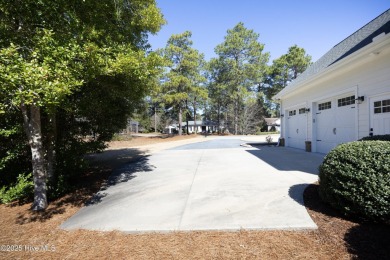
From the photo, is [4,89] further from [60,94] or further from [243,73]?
[243,73]

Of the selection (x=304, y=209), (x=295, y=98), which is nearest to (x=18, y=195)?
(x=304, y=209)

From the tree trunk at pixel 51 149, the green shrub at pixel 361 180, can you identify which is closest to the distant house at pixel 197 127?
the tree trunk at pixel 51 149

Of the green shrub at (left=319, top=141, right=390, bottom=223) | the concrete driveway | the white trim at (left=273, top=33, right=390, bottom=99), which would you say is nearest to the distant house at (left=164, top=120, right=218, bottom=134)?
the white trim at (left=273, top=33, right=390, bottom=99)

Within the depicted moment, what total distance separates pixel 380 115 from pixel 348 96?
84.3 inches

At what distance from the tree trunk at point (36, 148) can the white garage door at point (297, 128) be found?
39.2 ft

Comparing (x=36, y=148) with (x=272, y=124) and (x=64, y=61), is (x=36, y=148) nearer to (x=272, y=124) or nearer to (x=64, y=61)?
(x=64, y=61)

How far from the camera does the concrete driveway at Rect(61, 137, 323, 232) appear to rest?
4.10 meters

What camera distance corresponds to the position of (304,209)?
4.40m

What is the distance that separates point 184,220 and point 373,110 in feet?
23.0

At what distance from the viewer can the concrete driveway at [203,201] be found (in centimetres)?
410

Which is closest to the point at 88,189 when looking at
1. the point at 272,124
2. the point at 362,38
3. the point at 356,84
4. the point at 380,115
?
the point at 380,115

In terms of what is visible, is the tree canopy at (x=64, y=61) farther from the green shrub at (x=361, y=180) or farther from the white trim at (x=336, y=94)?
the white trim at (x=336, y=94)

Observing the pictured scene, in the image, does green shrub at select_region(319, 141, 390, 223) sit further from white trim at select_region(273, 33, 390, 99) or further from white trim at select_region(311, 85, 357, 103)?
white trim at select_region(311, 85, 357, 103)

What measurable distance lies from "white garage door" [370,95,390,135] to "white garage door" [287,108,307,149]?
204 inches
